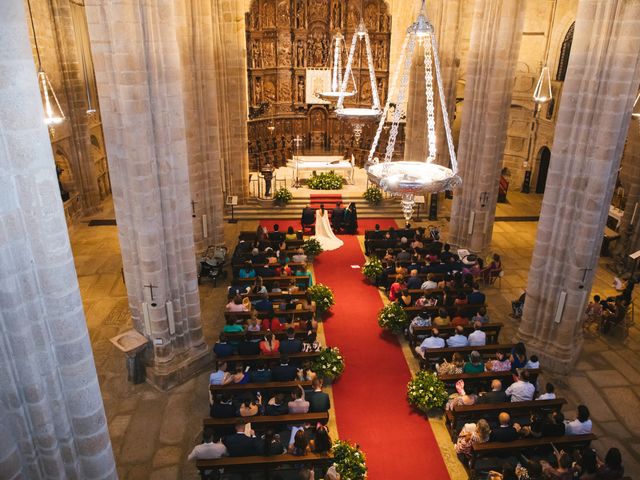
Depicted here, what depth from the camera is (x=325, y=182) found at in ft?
71.6

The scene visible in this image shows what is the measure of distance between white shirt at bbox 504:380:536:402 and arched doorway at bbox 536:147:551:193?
17.0 meters

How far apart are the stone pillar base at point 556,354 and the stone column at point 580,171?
2cm

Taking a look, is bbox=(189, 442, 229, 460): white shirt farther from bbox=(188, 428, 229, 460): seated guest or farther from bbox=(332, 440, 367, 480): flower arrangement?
bbox=(332, 440, 367, 480): flower arrangement

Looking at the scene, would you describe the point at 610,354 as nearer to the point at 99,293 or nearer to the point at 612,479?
the point at 612,479

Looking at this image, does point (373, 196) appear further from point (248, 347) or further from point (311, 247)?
point (248, 347)

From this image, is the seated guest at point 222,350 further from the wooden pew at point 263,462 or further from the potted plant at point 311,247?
the potted plant at point 311,247

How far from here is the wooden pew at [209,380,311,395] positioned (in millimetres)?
9258

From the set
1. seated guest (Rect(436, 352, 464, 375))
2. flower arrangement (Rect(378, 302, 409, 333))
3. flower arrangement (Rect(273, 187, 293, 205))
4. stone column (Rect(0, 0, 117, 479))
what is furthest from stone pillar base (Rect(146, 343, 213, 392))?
flower arrangement (Rect(273, 187, 293, 205))

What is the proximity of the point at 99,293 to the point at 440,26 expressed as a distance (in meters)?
14.2

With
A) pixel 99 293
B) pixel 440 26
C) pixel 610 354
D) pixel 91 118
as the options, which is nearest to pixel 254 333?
pixel 99 293

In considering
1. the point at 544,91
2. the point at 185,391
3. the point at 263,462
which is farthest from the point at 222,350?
the point at 544,91

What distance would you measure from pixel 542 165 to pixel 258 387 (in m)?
19.7

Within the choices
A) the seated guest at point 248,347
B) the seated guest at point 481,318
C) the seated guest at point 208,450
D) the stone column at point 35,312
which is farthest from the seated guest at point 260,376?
the seated guest at point 481,318

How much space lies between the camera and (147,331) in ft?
33.3
